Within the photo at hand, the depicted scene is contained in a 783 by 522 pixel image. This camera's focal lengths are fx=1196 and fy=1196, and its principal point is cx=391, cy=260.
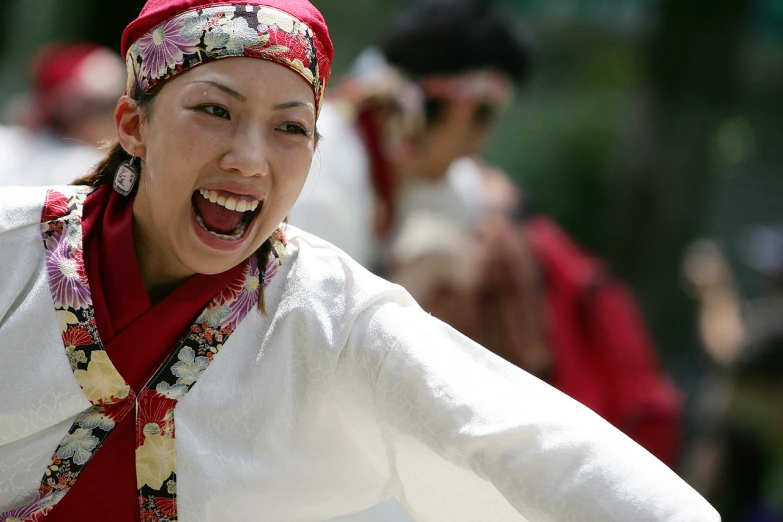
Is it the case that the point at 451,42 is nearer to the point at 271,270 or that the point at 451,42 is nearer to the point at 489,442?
the point at 271,270

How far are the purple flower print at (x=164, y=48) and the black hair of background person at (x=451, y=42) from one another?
7.74ft

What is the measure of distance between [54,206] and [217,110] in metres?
0.39

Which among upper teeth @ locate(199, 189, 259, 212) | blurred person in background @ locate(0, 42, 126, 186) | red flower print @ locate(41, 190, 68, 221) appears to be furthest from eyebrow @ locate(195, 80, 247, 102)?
blurred person in background @ locate(0, 42, 126, 186)

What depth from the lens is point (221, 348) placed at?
87.6 inches

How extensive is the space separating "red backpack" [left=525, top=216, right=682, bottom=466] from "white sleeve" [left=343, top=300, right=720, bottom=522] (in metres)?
2.61

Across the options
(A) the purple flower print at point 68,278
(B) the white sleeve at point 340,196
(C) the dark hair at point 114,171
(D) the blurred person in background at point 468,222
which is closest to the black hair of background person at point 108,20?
(D) the blurred person in background at point 468,222

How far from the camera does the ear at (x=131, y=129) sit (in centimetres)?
227

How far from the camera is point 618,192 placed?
7422mm

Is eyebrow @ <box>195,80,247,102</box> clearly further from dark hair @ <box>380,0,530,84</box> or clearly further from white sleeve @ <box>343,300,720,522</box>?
dark hair @ <box>380,0,530,84</box>

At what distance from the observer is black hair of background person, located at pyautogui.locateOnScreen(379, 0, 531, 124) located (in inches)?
180

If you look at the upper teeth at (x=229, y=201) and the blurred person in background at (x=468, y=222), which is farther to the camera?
the blurred person in background at (x=468, y=222)

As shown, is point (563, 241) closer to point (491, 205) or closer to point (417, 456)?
point (491, 205)

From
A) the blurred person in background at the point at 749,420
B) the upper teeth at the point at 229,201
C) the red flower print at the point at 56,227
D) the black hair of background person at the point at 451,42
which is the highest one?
the upper teeth at the point at 229,201

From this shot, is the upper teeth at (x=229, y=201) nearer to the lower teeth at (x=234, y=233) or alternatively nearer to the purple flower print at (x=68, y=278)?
the lower teeth at (x=234, y=233)
